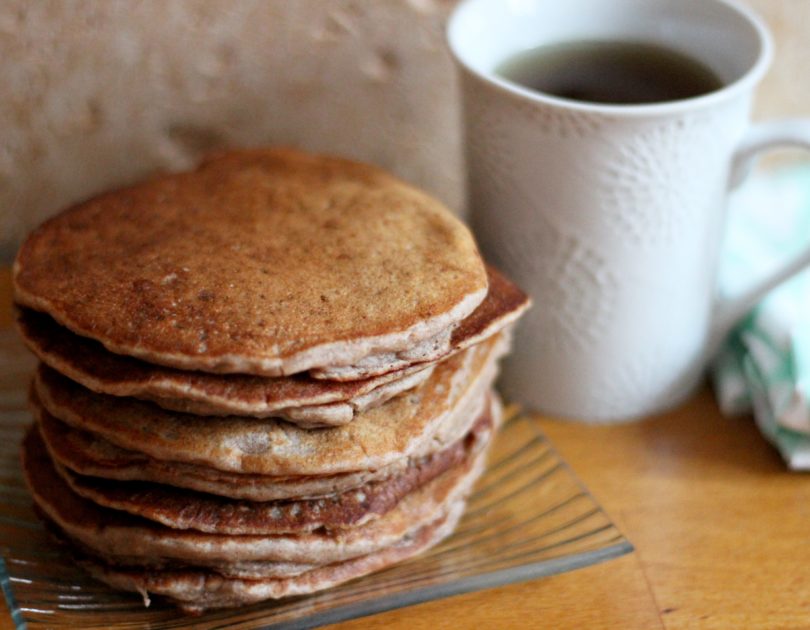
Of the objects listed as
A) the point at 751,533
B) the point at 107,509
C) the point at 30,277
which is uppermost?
the point at 30,277

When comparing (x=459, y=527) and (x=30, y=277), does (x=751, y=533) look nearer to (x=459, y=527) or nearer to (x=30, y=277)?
(x=459, y=527)

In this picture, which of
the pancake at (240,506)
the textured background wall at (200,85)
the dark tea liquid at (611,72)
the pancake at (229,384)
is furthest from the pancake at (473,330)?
the textured background wall at (200,85)

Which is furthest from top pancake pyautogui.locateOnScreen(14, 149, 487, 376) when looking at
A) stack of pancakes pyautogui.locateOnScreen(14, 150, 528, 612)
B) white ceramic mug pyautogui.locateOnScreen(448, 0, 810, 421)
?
white ceramic mug pyautogui.locateOnScreen(448, 0, 810, 421)

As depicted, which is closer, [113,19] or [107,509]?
[107,509]

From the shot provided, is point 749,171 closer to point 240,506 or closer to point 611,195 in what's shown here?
point 611,195

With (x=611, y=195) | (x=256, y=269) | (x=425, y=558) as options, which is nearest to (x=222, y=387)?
(x=256, y=269)

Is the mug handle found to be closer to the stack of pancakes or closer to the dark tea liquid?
the dark tea liquid

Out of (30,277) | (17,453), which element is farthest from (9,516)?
(30,277)

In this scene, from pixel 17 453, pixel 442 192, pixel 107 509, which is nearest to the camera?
pixel 107 509
